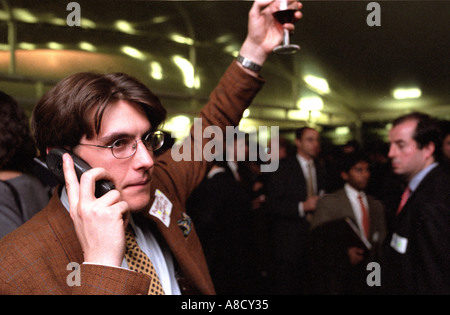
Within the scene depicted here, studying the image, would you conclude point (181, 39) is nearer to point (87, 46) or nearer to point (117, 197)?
point (87, 46)

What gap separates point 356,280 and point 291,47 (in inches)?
69.9

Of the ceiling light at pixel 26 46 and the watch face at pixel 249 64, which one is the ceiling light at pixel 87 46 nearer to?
the ceiling light at pixel 26 46

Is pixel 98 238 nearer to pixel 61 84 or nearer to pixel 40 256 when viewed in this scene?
pixel 40 256

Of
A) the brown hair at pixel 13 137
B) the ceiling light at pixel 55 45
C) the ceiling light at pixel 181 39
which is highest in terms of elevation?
the ceiling light at pixel 181 39

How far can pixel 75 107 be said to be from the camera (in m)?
0.87

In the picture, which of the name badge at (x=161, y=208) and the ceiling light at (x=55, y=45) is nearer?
the name badge at (x=161, y=208)

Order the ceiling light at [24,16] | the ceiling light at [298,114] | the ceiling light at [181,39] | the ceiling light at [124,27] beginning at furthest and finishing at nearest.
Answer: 1. the ceiling light at [298,114]
2. the ceiling light at [181,39]
3. the ceiling light at [124,27]
4. the ceiling light at [24,16]

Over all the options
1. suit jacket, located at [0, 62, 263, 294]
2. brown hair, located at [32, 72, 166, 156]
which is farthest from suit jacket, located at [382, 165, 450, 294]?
brown hair, located at [32, 72, 166, 156]

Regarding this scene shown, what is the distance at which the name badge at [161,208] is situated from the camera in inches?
40.1

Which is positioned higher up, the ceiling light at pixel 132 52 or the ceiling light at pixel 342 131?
the ceiling light at pixel 132 52

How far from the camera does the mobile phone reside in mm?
799

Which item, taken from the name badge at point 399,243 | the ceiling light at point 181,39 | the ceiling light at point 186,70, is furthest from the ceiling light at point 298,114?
the name badge at point 399,243

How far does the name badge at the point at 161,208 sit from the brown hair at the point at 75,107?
28 cm

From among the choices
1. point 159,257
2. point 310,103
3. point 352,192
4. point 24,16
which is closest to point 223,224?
point 352,192
